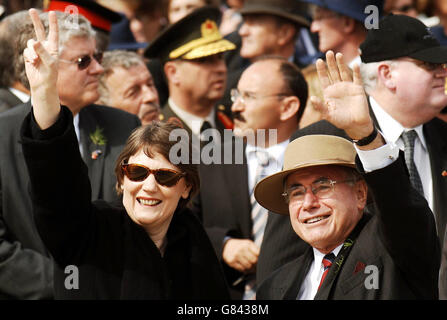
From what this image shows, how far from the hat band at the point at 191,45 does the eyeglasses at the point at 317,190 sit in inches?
126

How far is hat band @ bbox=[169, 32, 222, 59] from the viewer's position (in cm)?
755

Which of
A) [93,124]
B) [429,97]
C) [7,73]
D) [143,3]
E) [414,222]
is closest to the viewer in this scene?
[414,222]

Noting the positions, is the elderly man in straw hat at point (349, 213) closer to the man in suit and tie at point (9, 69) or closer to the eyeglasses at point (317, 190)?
the eyeglasses at point (317, 190)

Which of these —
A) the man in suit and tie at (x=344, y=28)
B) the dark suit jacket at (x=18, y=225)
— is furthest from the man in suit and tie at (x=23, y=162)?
the man in suit and tie at (x=344, y=28)

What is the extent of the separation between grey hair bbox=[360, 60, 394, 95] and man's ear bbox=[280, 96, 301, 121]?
0.87m

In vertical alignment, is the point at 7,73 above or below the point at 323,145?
above

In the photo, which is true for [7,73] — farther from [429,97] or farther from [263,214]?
[429,97]

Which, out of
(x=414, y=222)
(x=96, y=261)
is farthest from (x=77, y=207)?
(x=414, y=222)

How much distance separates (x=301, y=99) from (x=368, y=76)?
95 centimetres

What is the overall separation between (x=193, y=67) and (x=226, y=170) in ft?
5.58

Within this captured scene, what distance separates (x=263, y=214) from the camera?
5930 mm

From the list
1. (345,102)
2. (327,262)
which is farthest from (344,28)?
(345,102)

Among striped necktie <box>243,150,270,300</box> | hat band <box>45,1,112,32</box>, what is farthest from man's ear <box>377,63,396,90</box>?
hat band <box>45,1,112,32</box>
